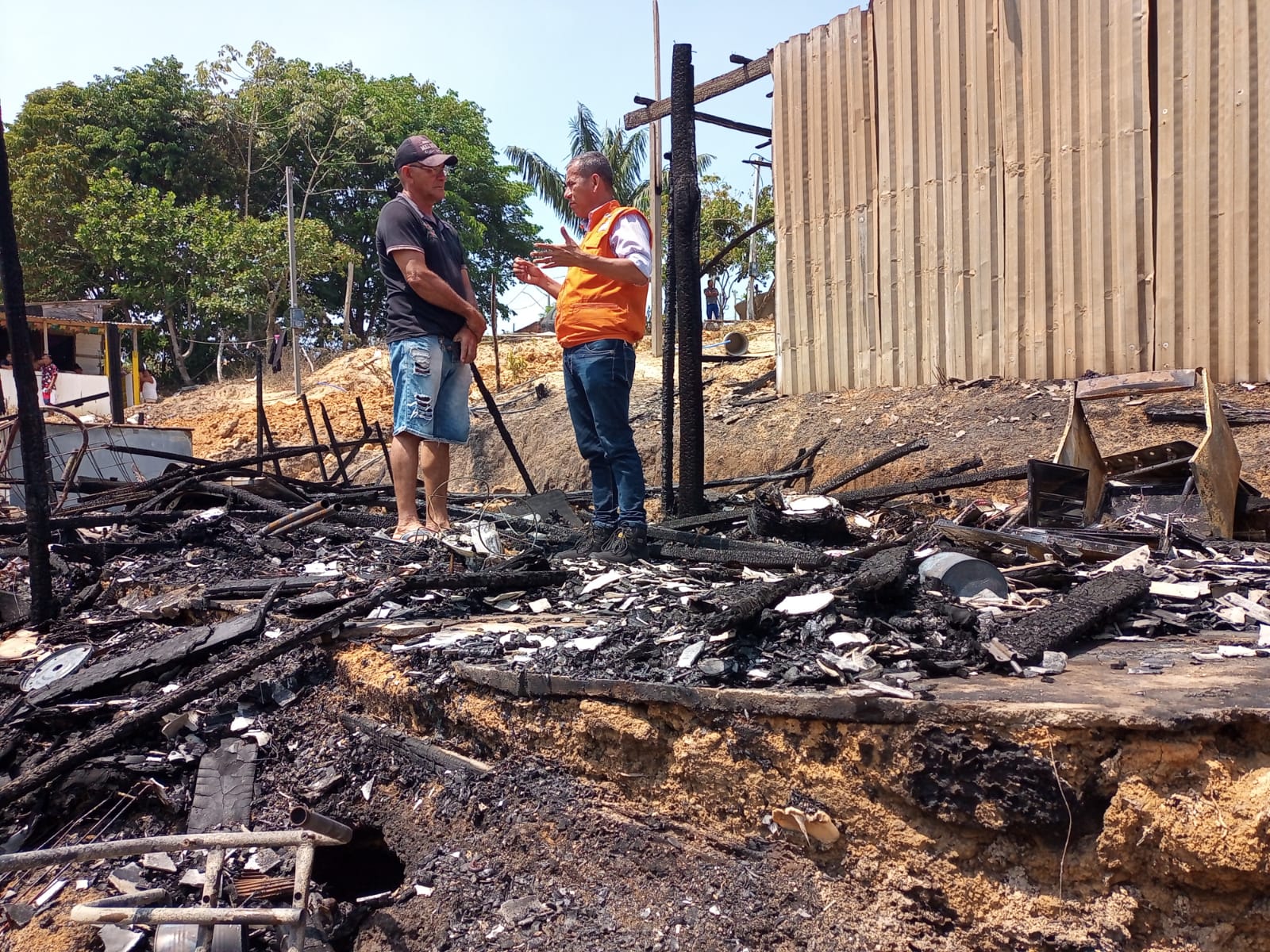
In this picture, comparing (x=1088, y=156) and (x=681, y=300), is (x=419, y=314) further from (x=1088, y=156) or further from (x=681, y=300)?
(x=1088, y=156)

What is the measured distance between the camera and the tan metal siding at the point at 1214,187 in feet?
17.6

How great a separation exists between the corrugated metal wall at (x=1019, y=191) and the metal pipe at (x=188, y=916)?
5.87m

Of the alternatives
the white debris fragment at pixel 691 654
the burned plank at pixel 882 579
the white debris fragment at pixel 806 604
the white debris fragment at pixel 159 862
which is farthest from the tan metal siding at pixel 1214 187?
the white debris fragment at pixel 159 862

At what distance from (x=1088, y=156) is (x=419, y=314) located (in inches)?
184

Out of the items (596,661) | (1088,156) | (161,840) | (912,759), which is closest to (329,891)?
(161,840)

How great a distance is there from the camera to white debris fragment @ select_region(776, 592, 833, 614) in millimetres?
2451

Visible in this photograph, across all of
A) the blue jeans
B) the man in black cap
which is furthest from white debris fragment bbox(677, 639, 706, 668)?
the man in black cap

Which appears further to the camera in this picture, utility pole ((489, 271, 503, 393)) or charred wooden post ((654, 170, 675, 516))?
utility pole ((489, 271, 503, 393))

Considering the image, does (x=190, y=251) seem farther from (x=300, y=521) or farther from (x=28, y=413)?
(x=28, y=413)

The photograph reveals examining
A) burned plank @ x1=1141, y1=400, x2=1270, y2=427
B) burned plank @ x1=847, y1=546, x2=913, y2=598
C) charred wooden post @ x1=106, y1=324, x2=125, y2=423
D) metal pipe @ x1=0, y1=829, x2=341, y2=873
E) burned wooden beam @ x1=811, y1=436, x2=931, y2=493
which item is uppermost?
charred wooden post @ x1=106, y1=324, x2=125, y2=423

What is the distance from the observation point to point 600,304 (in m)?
3.91

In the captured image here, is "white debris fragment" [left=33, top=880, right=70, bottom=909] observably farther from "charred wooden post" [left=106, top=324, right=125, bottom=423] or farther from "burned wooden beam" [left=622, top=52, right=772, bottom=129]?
"charred wooden post" [left=106, top=324, right=125, bottom=423]

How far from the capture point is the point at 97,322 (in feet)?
46.0

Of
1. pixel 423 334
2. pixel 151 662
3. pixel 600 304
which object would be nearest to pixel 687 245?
pixel 600 304
